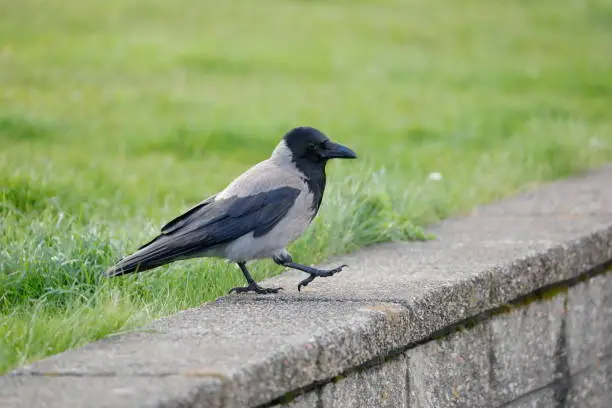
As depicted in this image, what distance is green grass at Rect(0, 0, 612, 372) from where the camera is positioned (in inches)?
179

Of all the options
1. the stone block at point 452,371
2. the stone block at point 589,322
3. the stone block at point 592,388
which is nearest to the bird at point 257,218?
the stone block at point 452,371

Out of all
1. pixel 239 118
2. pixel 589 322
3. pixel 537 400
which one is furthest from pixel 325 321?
pixel 239 118

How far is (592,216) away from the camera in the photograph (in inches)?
223

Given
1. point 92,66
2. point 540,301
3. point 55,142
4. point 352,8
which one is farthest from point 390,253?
point 352,8

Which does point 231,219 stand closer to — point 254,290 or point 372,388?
point 254,290

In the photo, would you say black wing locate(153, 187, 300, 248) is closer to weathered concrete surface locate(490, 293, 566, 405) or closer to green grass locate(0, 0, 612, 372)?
green grass locate(0, 0, 612, 372)

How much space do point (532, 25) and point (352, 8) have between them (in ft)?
7.24

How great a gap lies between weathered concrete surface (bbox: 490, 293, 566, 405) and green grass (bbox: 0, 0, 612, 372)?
2.66 ft

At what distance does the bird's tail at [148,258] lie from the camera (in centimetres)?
407

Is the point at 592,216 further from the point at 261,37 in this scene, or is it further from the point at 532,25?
the point at 532,25

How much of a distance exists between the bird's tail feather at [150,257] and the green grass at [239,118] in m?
0.12

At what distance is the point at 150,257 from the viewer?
13.3 ft

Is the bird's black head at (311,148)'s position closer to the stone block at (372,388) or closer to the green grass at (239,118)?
the green grass at (239,118)

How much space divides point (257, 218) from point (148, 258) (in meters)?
0.40
